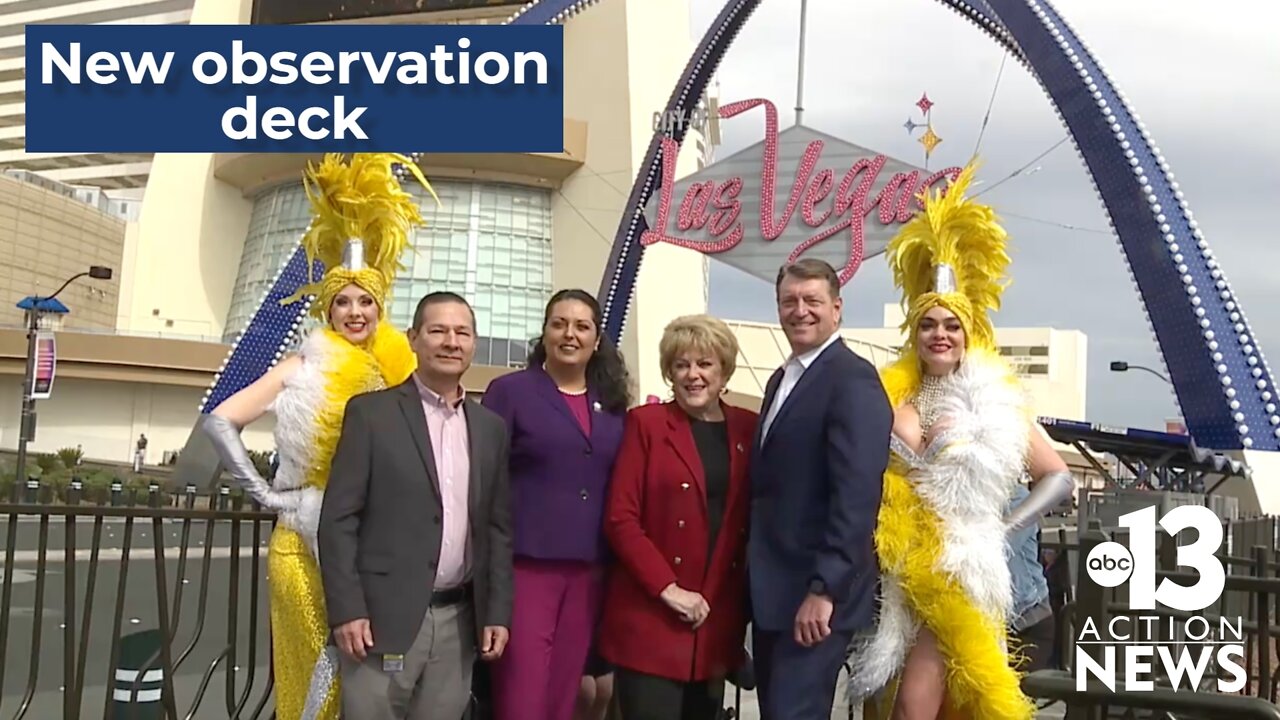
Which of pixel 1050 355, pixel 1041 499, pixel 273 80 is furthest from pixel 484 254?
pixel 1050 355

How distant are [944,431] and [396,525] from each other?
1678mm

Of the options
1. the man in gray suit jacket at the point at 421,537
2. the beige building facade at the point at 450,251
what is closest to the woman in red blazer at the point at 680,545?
the man in gray suit jacket at the point at 421,537

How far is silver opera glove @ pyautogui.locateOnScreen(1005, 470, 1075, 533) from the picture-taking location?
3428mm

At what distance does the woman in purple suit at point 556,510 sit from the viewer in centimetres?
354

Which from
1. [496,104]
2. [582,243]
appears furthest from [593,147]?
[496,104]

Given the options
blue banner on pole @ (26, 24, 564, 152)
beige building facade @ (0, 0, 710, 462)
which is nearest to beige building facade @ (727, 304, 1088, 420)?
beige building facade @ (0, 0, 710, 462)

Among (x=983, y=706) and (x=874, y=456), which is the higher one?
(x=874, y=456)

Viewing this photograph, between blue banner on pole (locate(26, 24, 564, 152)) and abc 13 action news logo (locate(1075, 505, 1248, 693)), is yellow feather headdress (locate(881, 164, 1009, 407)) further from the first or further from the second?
blue banner on pole (locate(26, 24, 564, 152))

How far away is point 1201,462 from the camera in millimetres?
13688

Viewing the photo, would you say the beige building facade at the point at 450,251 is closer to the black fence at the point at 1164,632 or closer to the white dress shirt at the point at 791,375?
the black fence at the point at 1164,632

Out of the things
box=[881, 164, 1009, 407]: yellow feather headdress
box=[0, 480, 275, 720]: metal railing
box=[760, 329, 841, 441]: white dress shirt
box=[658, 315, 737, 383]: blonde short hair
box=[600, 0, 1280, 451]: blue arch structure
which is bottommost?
box=[0, 480, 275, 720]: metal railing

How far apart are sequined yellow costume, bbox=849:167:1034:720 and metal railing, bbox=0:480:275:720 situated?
7.62ft

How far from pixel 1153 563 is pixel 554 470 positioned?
2141 millimetres

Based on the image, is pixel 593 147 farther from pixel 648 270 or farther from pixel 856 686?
pixel 856 686
